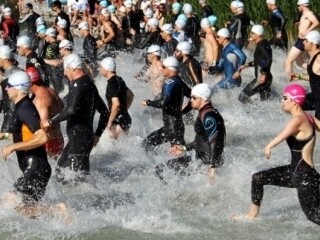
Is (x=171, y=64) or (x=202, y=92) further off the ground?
(x=202, y=92)

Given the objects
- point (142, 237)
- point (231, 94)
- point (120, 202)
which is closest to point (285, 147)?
point (231, 94)

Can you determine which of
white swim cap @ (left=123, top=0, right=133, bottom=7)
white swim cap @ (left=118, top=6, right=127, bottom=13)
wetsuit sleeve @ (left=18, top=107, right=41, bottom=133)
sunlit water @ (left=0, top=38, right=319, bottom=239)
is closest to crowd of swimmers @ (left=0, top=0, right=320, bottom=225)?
wetsuit sleeve @ (left=18, top=107, right=41, bottom=133)

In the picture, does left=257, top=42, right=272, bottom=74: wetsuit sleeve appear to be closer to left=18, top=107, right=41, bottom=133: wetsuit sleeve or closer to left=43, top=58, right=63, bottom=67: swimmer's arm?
left=43, top=58, right=63, bottom=67: swimmer's arm

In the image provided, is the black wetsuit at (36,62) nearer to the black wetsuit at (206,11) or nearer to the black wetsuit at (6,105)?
the black wetsuit at (6,105)

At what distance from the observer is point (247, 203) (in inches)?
360

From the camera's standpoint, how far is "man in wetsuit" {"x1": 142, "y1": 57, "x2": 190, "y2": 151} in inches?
398

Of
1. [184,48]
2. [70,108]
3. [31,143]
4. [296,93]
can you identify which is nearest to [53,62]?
[184,48]

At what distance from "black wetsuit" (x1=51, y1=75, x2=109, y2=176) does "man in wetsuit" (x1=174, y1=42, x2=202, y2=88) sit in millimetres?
3090

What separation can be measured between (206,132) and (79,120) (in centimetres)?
141

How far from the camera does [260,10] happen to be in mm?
20812

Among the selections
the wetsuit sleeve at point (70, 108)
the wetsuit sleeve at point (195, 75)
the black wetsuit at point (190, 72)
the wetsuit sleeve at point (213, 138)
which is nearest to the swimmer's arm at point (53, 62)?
the black wetsuit at point (190, 72)

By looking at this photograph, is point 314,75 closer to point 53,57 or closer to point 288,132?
point 288,132

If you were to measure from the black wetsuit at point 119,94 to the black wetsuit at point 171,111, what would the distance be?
416 millimetres

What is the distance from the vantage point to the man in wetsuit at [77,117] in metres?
8.71
